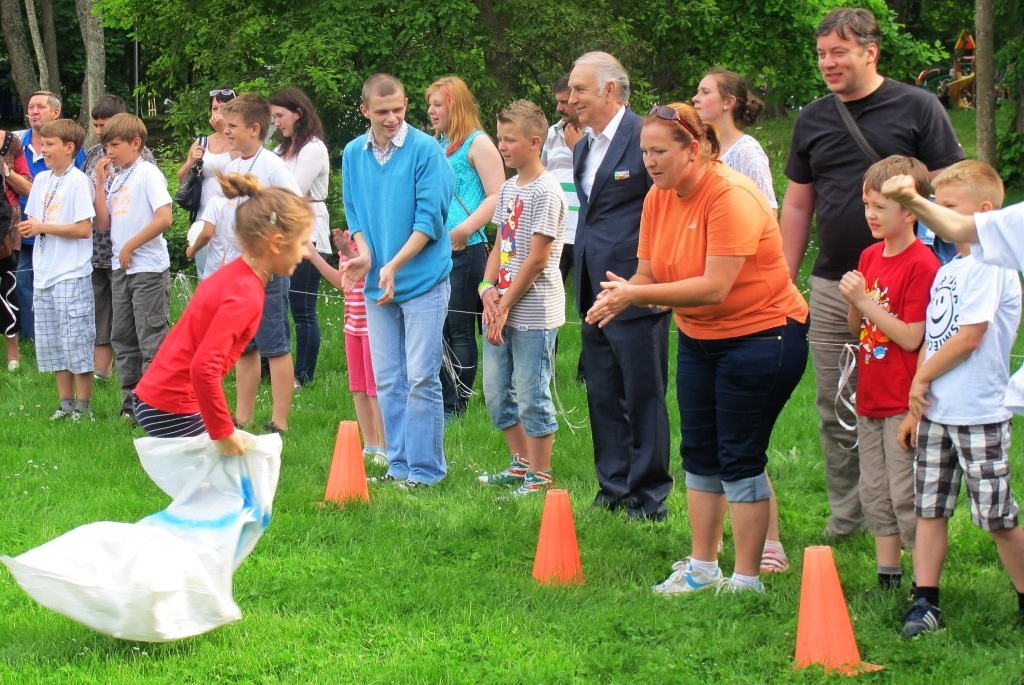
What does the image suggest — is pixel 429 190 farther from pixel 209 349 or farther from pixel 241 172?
pixel 209 349

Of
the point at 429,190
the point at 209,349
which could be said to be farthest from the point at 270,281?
the point at 209,349

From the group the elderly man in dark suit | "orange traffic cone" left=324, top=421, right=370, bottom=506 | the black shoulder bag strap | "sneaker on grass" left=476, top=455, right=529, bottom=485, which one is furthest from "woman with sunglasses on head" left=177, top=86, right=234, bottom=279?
the black shoulder bag strap

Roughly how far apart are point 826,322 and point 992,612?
1507 mm

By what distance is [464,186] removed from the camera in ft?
26.7

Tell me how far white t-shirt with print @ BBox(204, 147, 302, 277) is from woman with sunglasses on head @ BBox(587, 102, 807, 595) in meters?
3.45

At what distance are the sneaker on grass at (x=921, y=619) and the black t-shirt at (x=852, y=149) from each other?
1601 millimetres

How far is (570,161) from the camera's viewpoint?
920 centimetres

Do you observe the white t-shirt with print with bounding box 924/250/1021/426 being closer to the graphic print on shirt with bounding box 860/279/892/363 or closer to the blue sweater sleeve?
the graphic print on shirt with bounding box 860/279/892/363

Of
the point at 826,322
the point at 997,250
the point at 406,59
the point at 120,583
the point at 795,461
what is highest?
the point at 406,59

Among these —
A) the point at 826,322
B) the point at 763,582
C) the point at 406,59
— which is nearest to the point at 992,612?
the point at 763,582

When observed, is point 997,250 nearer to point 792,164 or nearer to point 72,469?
point 792,164

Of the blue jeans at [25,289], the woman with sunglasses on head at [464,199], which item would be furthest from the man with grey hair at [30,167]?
the woman with sunglasses on head at [464,199]

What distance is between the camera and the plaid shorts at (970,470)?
4.57 m

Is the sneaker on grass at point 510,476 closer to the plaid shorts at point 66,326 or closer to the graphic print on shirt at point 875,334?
the graphic print on shirt at point 875,334
